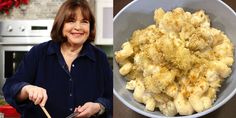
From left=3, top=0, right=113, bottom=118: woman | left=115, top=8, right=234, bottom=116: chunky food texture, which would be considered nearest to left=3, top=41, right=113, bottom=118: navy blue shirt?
left=3, top=0, right=113, bottom=118: woman

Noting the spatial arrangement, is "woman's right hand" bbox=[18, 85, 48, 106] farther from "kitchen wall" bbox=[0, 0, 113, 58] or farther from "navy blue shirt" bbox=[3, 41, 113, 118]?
"kitchen wall" bbox=[0, 0, 113, 58]

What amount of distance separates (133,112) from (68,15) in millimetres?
261

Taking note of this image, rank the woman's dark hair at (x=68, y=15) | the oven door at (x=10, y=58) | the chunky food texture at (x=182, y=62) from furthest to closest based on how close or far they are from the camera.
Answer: the oven door at (x=10, y=58)
the woman's dark hair at (x=68, y=15)
the chunky food texture at (x=182, y=62)

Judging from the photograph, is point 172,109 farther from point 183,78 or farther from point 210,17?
point 210,17

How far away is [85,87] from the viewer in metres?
0.66

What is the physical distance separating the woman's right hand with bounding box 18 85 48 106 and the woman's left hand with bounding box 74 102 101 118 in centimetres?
8

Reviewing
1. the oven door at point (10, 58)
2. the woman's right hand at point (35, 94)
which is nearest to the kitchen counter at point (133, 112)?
the woman's right hand at point (35, 94)

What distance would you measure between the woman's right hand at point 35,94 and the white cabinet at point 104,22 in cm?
18

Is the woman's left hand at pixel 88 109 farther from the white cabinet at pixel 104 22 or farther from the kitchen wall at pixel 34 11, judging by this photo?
the kitchen wall at pixel 34 11

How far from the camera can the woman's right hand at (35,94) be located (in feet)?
1.97

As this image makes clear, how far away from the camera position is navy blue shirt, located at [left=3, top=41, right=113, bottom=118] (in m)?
0.64

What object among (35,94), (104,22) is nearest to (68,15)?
(104,22)

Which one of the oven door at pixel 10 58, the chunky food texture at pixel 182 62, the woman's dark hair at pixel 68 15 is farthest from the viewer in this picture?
the oven door at pixel 10 58

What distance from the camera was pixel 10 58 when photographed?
0.76 metres
